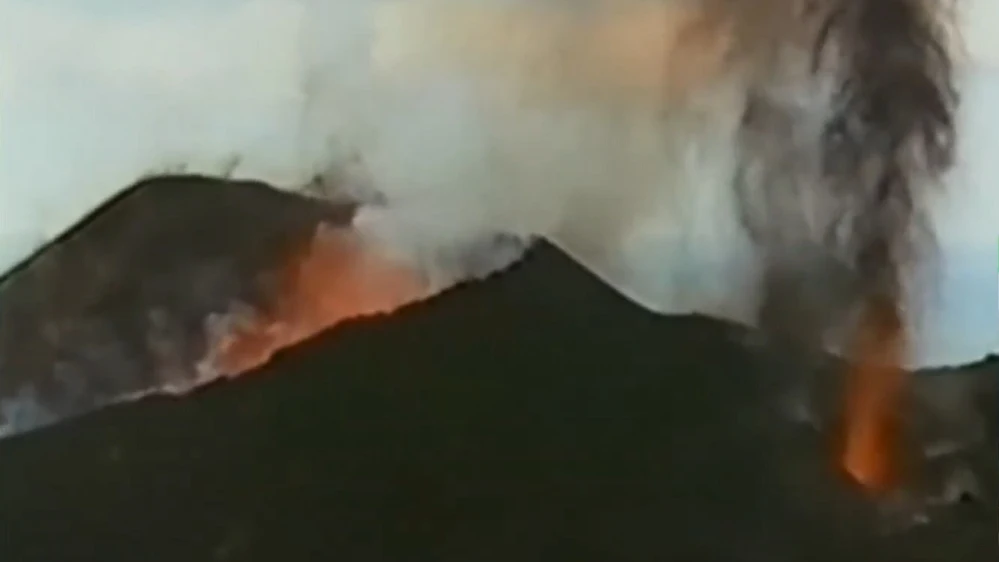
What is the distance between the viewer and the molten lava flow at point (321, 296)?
1.38m

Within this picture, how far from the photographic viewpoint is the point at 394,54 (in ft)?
4.78

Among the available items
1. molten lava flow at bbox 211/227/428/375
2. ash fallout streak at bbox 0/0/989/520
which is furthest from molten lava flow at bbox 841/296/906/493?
molten lava flow at bbox 211/227/428/375

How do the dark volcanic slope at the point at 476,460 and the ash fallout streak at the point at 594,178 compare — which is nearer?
the dark volcanic slope at the point at 476,460

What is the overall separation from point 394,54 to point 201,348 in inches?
13.3

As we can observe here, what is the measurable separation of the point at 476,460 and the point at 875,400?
36cm

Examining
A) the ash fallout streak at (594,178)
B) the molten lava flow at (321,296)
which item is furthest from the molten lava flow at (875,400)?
the molten lava flow at (321,296)

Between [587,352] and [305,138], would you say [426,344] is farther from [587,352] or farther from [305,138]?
[305,138]

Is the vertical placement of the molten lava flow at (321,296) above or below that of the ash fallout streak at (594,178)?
below

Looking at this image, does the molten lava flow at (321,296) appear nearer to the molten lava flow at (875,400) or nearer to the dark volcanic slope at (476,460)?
the dark volcanic slope at (476,460)

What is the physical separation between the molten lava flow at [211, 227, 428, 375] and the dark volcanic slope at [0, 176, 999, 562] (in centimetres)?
2

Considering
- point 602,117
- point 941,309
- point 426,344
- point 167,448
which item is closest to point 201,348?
point 167,448

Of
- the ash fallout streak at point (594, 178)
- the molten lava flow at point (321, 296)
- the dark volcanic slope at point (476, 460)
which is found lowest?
the dark volcanic slope at point (476, 460)

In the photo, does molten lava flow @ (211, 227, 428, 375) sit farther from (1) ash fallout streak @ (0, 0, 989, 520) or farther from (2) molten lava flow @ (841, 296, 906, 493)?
(2) molten lava flow @ (841, 296, 906, 493)

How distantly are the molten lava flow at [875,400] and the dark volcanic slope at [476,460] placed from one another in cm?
3
